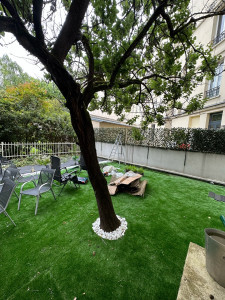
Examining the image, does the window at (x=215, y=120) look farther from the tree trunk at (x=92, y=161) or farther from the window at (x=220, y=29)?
the tree trunk at (x=92, y=161)

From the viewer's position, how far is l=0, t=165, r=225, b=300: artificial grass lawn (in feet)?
5.22

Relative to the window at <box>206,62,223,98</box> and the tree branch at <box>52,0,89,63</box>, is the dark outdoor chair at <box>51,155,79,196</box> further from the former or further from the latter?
the window at <box>206,62,223,98</box>

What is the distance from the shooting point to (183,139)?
250 inches

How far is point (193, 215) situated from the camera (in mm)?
3158

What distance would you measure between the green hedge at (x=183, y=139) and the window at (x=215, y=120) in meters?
3.37

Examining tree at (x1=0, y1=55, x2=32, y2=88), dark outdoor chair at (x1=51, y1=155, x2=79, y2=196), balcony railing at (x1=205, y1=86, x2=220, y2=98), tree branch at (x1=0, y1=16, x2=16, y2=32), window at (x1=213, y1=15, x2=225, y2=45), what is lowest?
dark outdoor chair at (x1=51, y1=155, x2=79, y2=196)

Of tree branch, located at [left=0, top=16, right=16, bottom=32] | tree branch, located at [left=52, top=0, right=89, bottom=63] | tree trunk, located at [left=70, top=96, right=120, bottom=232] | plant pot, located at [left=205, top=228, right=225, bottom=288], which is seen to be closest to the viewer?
plant pot, located at [left=205, top=228, right=225, bottom=288]

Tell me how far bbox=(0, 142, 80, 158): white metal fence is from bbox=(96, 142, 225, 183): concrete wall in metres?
4.39

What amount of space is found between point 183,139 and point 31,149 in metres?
8.85

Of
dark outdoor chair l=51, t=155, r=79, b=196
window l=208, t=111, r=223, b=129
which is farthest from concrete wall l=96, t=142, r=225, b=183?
dark outdoor chair l=51, t=155, r=79, b=196

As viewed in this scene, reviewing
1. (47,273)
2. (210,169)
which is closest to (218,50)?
(210,169)

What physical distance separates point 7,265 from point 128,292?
1838 mm

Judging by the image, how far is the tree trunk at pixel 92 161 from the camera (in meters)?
1.92

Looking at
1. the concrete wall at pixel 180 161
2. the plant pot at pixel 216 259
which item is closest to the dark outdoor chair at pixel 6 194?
the plant pot at pixel 216 259
